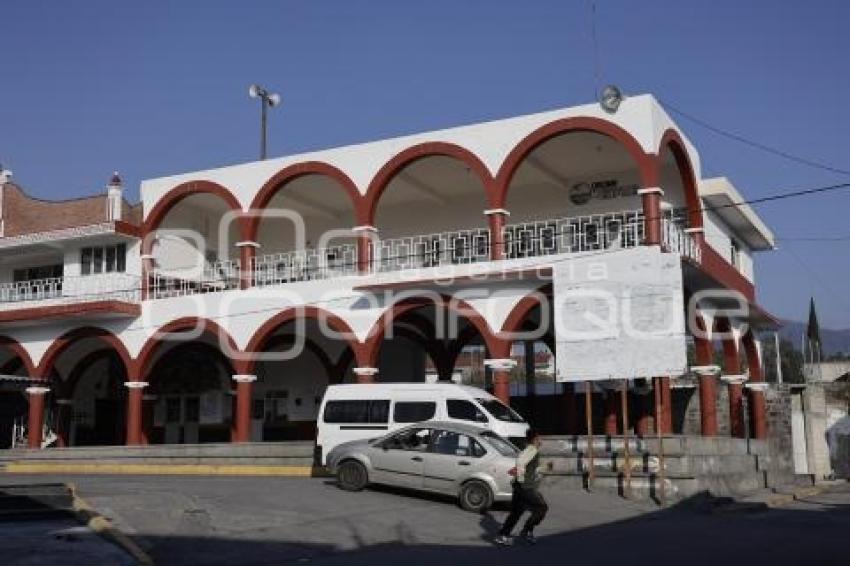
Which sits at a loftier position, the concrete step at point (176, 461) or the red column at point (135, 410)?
the red column at point (135, 410)

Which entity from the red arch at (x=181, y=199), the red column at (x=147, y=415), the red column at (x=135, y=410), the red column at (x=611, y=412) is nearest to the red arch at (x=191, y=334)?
the red column at (x=135, y=410)

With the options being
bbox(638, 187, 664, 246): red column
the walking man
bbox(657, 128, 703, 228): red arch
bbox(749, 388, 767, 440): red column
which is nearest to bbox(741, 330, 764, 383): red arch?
bbox(749, 388, 767, 440): red column

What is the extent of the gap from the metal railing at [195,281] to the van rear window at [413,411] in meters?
10.2

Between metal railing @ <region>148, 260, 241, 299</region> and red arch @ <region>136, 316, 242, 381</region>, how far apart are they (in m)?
1.26

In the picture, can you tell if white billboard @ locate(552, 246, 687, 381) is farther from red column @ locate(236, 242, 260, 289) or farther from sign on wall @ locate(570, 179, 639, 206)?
red column @ locate(236, 242, 260, 289)

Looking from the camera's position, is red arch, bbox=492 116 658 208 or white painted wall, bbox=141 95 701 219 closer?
red arch, bbox=492 116 658 208

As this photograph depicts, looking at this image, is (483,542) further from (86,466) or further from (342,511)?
(86,466)

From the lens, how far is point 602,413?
29.9 m

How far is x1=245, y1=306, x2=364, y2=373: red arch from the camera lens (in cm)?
2411

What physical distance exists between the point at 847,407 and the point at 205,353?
26.9 metres

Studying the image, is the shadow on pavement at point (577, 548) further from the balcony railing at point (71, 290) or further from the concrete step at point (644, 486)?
the balcony railing at point (71, 290)

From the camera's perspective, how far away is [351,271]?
27484 mm

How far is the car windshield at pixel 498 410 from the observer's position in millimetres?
18500

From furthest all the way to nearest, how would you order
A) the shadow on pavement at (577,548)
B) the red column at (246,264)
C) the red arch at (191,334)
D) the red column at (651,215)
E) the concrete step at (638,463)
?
the red column at (246,264)
the red arch at (191,334)
the red column at (651,215)
the concrete step at (638,463)
the shadow on pavement at (577,548)
